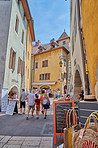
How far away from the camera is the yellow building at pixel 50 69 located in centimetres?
2422

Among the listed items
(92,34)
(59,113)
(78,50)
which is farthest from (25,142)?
(78,50)

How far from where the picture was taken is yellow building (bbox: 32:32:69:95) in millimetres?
24217

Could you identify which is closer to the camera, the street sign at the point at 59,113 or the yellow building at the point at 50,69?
the street sign at the point at 59,113

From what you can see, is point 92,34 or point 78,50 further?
point 78,50

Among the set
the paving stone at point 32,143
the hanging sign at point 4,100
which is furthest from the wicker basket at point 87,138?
the hanging sign at point 4,100

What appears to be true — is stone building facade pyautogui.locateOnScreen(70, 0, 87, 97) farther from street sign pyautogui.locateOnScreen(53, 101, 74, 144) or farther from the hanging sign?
the hanging sign

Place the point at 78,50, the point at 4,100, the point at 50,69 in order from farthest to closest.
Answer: the point at 50,69 → the point at 4,100 → the point at 78,50

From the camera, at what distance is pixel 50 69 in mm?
25688

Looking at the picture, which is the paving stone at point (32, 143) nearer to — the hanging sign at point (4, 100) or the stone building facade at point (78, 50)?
the stone building facade at point (78, 50)

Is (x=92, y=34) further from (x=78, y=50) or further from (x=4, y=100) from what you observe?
(x=4, y=100)

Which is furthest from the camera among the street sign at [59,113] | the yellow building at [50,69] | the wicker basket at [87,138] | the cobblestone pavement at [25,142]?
the yellow building at [50,69]

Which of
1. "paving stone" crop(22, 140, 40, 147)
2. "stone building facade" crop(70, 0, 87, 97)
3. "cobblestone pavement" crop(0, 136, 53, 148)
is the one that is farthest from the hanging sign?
"paving stone" crop(22, 140, 40, 147)

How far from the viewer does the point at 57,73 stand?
24.5 m

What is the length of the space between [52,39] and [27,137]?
27423mm
